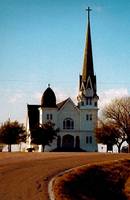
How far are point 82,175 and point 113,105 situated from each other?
52.1 meters

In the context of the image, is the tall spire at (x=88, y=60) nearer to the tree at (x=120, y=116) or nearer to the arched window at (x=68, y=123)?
the arched window at (x=68, y=123)

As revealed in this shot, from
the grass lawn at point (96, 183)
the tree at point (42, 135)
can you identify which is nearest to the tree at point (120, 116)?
the tree at point (42, 135)

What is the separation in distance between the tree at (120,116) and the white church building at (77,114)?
591 inches

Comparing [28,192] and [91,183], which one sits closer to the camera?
[28,192]

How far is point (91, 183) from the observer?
3809cm

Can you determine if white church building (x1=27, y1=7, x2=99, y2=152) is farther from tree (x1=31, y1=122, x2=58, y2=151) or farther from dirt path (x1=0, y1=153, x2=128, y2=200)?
dirt path (x1=0, y1=153, x2=128, y2=200)

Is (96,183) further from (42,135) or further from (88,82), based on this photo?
(88,82)

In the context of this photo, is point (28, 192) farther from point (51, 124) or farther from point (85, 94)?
point (85, 94)

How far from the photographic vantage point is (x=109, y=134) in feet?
287

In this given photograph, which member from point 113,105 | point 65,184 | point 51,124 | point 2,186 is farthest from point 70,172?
point 51,124

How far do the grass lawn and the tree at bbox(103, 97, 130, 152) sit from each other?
32617 mm

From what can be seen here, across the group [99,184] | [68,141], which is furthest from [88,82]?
[99,184]

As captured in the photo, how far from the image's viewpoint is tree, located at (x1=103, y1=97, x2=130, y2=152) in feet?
271

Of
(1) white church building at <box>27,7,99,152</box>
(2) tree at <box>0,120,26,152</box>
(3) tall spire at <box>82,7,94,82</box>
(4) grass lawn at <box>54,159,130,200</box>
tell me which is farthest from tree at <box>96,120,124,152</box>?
(4) grass lawn at <box>54,159,130,200</box>
